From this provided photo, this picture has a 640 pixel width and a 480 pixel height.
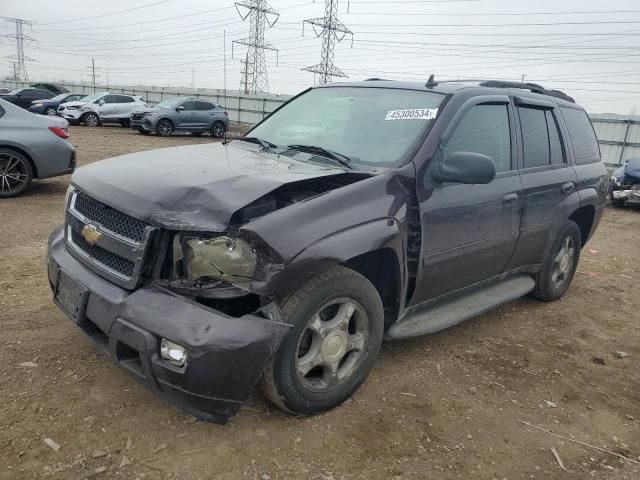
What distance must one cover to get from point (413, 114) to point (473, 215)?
0.78m

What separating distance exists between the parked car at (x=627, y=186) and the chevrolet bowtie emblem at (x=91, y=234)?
11535mm

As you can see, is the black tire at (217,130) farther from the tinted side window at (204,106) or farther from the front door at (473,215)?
the front door at (473,215)

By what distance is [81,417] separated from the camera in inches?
107

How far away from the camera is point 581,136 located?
16.4ft

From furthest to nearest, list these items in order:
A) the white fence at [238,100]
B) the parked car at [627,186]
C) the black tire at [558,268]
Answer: the white fence at [238,100]
the parked car at [627,186]
the black tire at [558,268]

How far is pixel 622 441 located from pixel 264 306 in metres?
2.17

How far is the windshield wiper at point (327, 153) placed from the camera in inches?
130

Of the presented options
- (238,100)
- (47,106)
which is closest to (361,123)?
(47,106)

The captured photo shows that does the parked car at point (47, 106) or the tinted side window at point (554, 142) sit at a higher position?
the tinted side window at point (554, 142)

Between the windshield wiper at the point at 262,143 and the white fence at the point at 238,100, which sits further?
the white fence at the point at 238,100

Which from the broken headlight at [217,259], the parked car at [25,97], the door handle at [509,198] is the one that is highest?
the parked car at [25,97]

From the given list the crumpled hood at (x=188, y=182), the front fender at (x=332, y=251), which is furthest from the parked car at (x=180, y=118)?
the front fender at (x=332, y=251)

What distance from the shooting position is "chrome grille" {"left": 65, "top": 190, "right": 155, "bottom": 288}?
100.0 inches

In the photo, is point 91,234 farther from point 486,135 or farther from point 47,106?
point 47,106
